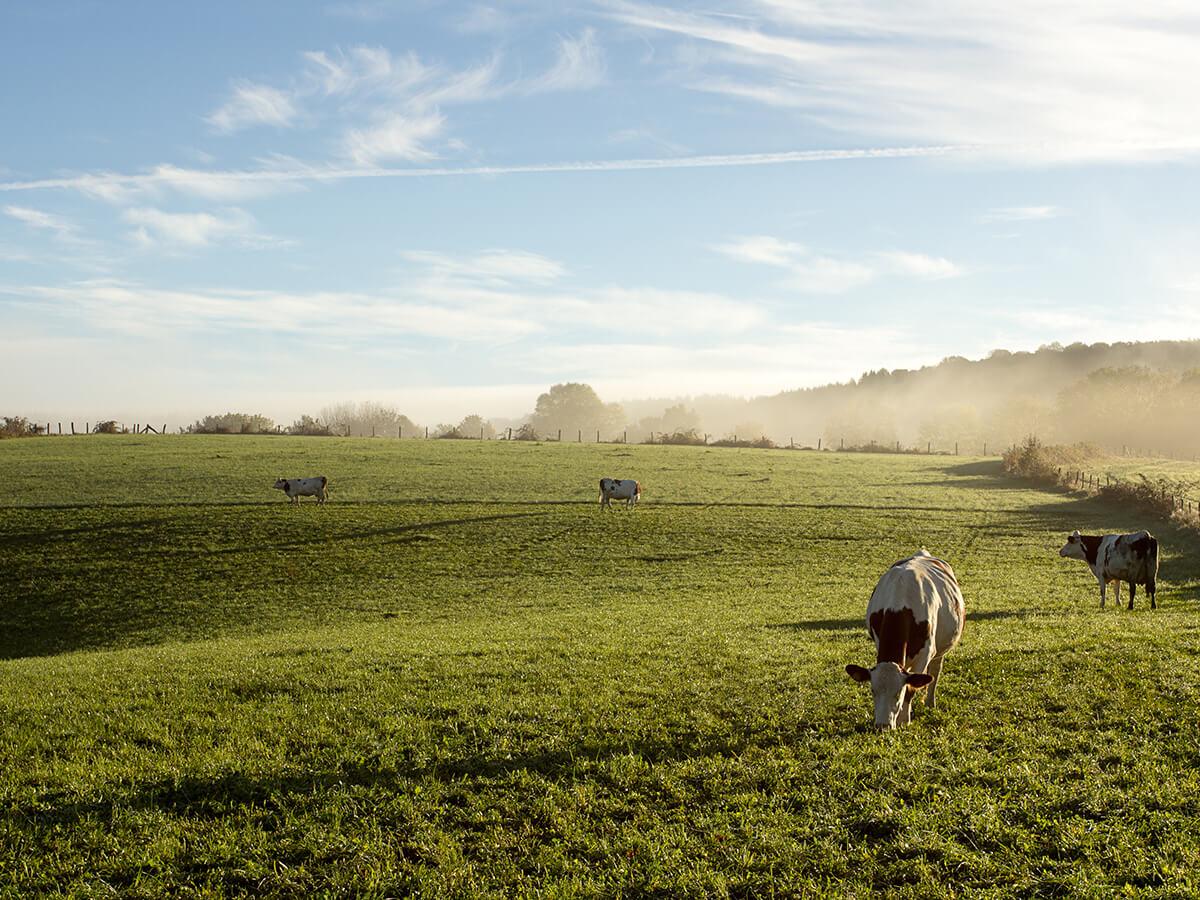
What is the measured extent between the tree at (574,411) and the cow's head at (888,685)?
170848mm

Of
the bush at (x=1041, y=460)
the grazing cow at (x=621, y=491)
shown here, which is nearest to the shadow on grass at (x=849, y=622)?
the grazing cow at (x=621, y=491)

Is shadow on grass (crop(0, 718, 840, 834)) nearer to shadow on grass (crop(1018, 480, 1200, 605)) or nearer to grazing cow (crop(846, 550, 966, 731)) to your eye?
grazing cow (crop(846, 550, 966, 731))

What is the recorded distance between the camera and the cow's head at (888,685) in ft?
36.5

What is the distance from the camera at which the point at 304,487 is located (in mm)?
46438

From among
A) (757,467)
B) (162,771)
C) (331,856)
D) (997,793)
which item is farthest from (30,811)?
(757,467)

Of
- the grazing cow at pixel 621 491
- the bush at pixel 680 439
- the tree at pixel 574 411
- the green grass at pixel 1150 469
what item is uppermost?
the tree at pixel 574 411

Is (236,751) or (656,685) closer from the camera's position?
(236,751)

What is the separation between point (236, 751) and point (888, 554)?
101 ft

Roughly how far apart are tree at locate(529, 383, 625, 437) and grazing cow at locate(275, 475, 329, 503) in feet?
443

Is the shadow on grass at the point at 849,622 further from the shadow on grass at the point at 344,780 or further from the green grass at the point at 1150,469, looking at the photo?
the green grass at the point at 1150,469

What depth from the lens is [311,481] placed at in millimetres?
46781

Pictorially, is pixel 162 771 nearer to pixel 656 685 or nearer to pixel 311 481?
pixel 656 685

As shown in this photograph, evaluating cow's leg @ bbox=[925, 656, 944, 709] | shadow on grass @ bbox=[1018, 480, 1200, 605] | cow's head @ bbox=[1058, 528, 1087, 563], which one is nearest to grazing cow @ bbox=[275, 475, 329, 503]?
cow's head @ bbox=[1058, 528, 1087, 563]

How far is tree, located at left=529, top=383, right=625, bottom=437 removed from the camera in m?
184
